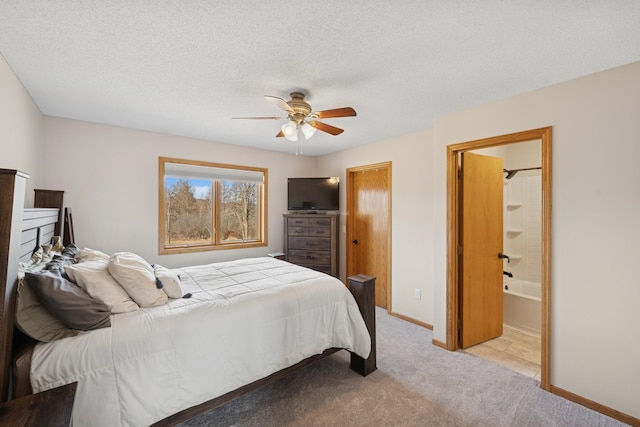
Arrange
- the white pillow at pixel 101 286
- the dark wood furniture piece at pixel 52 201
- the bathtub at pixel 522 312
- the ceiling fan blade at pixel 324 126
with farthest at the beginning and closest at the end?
1. the bathtub at pixel 522 312
2. the dark wood furniture piece at pixel 52 201
3. the ceiling fan blade at pixel 324 126
4. the white pillow at pixel 101 286

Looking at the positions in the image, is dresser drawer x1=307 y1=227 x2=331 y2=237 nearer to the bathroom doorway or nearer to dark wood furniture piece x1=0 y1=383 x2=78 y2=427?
the bathroom doorway

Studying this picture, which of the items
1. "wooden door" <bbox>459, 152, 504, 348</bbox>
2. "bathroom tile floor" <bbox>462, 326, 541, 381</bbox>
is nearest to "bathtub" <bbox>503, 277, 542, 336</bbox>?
"bathroom tile floor" <bbox>462, 326, 541, 381</bbox>

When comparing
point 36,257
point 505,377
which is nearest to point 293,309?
point 36,257

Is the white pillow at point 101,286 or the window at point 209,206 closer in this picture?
the white pillow at point 101,286

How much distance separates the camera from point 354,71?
1949mm

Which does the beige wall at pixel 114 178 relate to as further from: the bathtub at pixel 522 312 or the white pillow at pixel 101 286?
the bathtub at pixel 522 312

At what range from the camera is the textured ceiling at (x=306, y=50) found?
1364 mm

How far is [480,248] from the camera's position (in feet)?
9.87

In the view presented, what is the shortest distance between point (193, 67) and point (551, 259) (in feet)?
10.3

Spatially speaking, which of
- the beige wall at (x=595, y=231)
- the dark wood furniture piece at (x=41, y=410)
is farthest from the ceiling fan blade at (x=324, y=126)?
the dark wood furniture piece at (x=41, y=410)

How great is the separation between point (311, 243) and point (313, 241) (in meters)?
0.05

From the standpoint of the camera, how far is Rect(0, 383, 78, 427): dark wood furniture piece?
86cm

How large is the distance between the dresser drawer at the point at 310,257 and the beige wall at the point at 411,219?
105 centimetres

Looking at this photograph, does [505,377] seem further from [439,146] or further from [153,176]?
[153,176]
